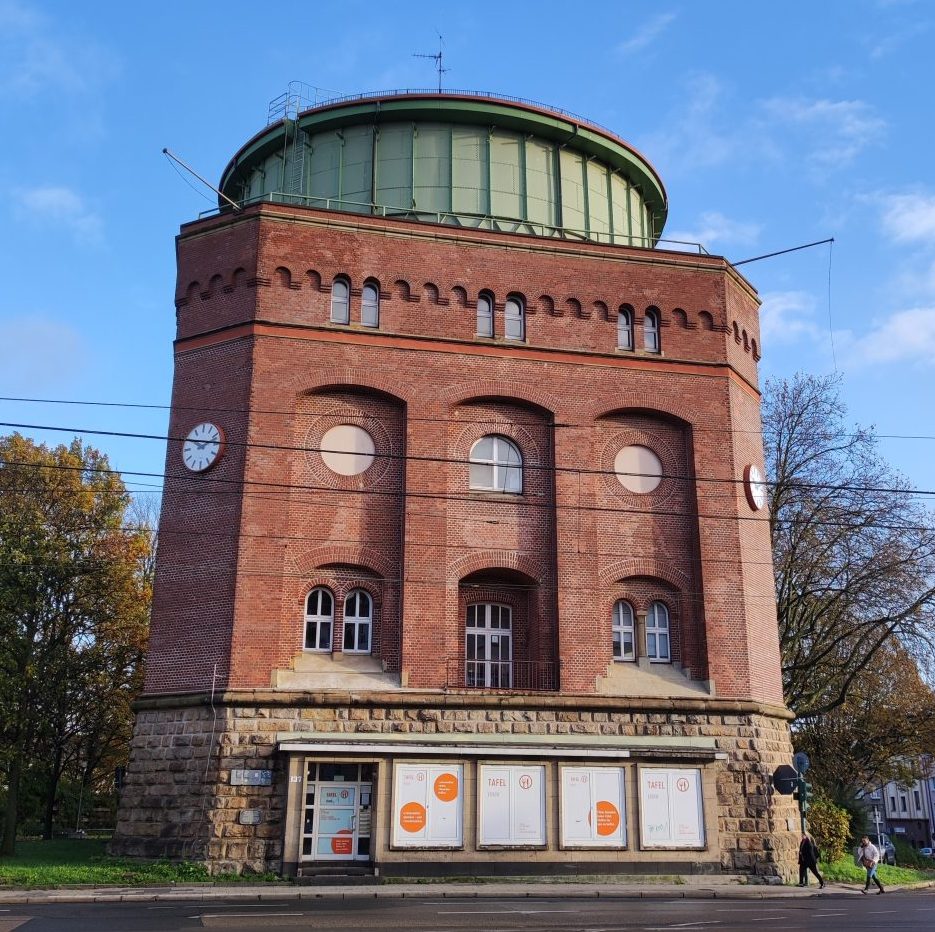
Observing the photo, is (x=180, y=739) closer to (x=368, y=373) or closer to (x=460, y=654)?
(x=460, y=654)

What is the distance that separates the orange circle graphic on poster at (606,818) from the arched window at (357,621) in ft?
20.6

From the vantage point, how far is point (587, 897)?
65.5 ft

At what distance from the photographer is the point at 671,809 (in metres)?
23.2

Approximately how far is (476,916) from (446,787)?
21.7 feet

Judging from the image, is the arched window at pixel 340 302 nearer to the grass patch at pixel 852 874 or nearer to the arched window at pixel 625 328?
the arched window at pixel 625 328

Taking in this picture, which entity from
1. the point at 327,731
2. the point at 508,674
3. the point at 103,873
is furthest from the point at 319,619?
the point at 103,873

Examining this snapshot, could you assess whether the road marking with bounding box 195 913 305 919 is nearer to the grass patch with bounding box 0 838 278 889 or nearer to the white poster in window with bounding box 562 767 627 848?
the grass patch with bounding box 0 838 278 889

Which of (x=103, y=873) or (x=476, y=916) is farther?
(x=103, y=873)

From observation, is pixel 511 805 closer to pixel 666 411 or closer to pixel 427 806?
pixel 427 806

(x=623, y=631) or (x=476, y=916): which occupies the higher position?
(x=623, y=631)

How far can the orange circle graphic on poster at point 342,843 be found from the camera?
72.5 feet

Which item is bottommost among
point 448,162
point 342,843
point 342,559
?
point 342,843

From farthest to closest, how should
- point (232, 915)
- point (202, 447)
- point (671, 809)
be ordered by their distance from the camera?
point (202, 447)
point (671, 809)
point (232, 915)

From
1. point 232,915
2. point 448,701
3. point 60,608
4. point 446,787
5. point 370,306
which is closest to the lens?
point 232,915
